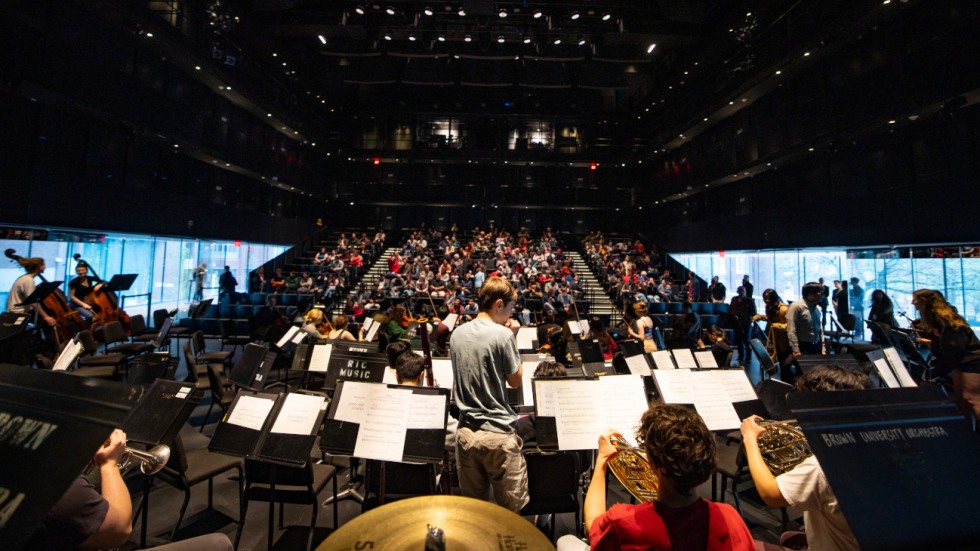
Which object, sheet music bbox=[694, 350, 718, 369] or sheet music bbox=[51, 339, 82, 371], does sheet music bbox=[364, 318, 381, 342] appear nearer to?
sheet music bbox=[51, 339, 82, 371]

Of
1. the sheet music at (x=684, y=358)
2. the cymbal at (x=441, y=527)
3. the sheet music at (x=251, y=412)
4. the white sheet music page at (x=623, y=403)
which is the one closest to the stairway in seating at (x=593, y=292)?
the sheet music at (x=684, y=358)

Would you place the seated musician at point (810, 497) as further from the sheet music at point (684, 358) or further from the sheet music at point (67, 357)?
the sheet music at point (67, 357)

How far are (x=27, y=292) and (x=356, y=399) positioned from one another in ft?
24.6

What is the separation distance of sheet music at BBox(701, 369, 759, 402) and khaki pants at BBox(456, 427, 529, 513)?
5.63 feet

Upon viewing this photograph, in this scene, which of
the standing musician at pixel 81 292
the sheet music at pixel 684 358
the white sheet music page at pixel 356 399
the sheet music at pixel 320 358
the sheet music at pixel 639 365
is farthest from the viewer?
the standing musician at pixel 81 292

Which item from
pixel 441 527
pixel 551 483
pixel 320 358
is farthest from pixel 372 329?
pixel 441 527

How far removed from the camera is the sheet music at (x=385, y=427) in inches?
98.8

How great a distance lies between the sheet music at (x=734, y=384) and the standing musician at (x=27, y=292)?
30.8 ft

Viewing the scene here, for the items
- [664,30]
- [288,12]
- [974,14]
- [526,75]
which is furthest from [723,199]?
[288,12]

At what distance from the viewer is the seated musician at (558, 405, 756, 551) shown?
139 cm

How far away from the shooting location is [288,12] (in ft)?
51.5

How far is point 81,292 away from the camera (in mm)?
7676

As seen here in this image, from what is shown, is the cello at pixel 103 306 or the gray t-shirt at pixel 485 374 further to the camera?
the cello at pixel 103 306

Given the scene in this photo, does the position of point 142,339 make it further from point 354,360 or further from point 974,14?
point 974,14
